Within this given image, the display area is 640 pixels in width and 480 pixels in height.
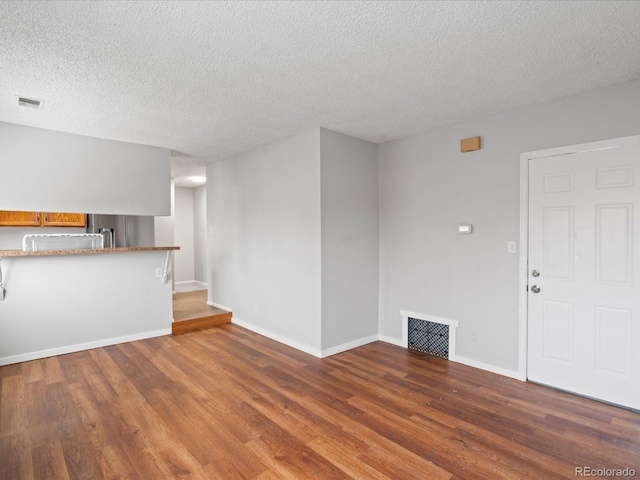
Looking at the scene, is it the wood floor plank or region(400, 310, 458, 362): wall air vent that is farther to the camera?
region(400, 310, 458, 362): wall air vent

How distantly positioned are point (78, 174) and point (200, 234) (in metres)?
4.19

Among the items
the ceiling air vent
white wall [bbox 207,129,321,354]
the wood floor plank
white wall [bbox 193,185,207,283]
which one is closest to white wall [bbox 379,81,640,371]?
white wall [bbox 207,129,321,354]

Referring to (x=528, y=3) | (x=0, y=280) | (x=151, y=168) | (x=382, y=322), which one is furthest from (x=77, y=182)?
(x=528, y=3)

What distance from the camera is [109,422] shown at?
101 inches

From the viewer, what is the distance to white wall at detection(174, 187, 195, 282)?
8258 mm

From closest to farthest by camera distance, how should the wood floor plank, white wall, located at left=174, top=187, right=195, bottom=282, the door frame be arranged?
1. the wood floor plank
2. the door frame
3. white wall, located at left=174, top=187, right=195, bottom=282

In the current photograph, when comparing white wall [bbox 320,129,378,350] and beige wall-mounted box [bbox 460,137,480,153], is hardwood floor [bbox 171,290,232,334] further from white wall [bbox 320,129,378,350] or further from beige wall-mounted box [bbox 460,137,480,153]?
beige wall-mounted box [bbox 460,137,480,153]

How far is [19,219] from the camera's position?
4.73 metres

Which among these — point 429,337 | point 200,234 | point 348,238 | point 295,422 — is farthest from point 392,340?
point 200,234

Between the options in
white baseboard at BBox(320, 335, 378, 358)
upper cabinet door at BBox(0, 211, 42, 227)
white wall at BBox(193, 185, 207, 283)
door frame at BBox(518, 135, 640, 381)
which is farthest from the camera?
white wall at BBox(193, 185, 207, 283)

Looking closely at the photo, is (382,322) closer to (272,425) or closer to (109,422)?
(272,425)

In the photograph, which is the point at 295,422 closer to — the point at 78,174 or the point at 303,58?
the point at 303,58

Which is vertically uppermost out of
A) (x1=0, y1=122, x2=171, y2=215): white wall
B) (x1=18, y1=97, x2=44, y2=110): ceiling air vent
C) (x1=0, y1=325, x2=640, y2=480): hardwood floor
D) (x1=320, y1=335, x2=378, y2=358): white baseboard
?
(x1=18, y1=97, x2=44, y2=110): ceiling air vent

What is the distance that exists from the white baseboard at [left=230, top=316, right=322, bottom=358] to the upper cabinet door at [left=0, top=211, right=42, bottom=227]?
3033mm
